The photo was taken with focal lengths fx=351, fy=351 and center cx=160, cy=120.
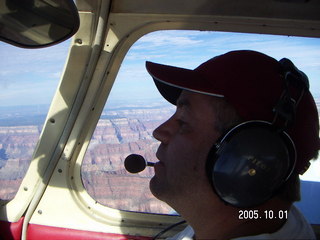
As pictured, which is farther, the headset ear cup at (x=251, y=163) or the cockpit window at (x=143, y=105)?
the cockpit window at (x=143, y=105)

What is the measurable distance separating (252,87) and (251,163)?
221 millimetres

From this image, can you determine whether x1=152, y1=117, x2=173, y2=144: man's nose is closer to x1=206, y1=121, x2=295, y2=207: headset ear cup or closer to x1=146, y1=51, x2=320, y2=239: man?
x1=146, y1=51, x2=320, y2=239: man

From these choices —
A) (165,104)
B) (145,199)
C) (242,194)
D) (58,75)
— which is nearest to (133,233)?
(145,199)

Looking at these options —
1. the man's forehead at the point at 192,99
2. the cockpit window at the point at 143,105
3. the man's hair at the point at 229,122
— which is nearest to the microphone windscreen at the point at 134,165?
the cockpit window at the point at 143,105

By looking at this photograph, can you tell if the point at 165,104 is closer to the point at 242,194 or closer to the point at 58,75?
the point at 58,75

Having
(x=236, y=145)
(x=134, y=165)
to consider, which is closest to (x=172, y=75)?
(x=236, y=145)

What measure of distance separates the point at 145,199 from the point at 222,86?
135cm

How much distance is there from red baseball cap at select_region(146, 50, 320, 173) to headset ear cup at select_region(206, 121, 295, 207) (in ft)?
0.20

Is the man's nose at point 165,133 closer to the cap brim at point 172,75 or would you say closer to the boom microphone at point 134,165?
the cap brim at point 172,75

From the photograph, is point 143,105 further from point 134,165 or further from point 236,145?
point 236,145

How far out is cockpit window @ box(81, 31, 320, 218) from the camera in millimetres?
1882

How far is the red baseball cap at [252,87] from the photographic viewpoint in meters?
1.00

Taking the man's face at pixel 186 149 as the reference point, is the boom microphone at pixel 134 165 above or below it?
below

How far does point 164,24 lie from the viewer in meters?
1.91
